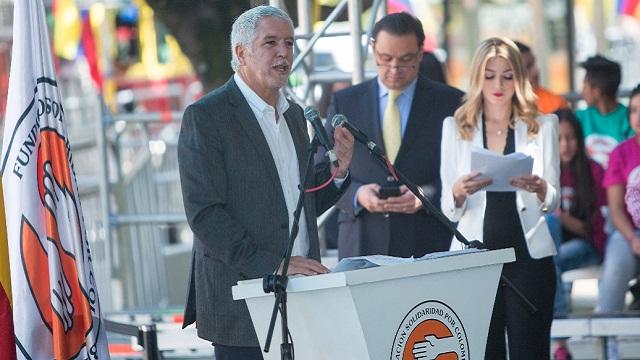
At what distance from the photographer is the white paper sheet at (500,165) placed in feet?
19.1

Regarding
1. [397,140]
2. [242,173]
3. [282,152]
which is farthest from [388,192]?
[242,173]

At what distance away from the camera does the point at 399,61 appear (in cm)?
650

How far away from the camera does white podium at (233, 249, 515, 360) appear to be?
14.5 ft

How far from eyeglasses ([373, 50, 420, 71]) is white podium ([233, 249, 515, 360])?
6.12 feet

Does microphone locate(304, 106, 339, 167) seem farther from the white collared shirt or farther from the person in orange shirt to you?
the person in orange shirt

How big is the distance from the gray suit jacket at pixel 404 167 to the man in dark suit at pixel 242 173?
55.1 inches

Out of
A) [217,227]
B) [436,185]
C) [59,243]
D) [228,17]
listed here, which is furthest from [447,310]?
[228,17]

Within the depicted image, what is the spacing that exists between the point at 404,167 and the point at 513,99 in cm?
65

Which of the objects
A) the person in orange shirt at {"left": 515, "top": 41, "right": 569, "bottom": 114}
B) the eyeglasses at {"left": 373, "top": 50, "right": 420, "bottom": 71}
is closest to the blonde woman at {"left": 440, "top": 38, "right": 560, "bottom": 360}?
the eyeglasses at {"left": 373, "top": 50, "right": 420, "bottom": 71}

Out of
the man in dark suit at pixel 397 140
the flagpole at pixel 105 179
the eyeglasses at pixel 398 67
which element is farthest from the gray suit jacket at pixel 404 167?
the flagpole at pixel 105 179

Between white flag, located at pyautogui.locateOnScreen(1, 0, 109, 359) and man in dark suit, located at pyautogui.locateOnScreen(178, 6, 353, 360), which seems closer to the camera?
man in dark suit, located at pyautogui.locateOnScreen(178, 6, 353, 360)

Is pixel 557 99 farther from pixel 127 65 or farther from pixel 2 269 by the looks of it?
pixel 127 65

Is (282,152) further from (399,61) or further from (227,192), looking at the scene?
(399,61)

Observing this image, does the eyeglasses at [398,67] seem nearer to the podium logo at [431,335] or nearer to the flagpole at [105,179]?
the podium logo at [431,335]
